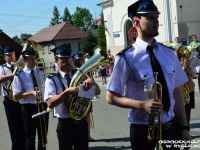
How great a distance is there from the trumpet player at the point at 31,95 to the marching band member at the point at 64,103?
141 cm

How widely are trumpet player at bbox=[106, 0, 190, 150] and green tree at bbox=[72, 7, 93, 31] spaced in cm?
12141

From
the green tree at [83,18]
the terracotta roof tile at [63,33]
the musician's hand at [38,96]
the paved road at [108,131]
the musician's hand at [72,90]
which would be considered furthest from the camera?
the green tree at [83,18]

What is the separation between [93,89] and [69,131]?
1.96 ft

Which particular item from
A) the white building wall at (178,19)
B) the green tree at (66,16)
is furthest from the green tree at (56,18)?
Answer: the white building wall at (178,19)

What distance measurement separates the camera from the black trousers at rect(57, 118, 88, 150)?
536 centimetres

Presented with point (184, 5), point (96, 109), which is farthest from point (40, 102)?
point (184, 5)

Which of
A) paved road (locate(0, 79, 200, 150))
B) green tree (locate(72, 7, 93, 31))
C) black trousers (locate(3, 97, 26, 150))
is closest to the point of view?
black trousers (locate(3, 97, 26, 150))

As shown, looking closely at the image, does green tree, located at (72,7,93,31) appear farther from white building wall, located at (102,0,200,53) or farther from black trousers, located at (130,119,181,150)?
black trousers, located at (130,119,181,150)

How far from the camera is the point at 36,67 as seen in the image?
724cm

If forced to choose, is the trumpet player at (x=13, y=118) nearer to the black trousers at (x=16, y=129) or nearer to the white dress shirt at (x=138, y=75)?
the black trousers at (x=16, y=129)

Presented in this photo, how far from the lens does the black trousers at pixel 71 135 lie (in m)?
5.36

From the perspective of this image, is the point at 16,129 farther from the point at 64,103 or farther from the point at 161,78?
the point at 161,78

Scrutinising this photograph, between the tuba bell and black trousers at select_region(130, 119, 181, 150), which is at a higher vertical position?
the tuba bell

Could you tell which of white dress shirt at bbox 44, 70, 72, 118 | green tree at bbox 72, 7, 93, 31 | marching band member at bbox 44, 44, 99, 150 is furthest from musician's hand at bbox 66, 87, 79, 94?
green tree at bbox 72, 7, 93, 31
